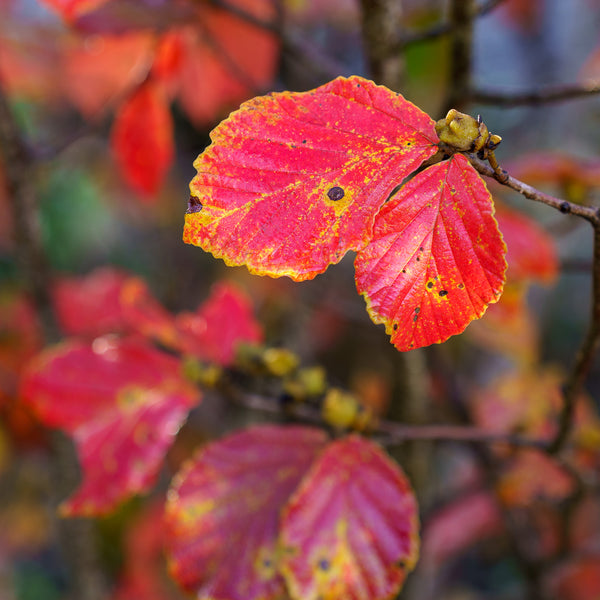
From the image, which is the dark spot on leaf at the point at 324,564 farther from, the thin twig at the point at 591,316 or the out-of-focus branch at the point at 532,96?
the out-of-focus branch at the point at 532,96

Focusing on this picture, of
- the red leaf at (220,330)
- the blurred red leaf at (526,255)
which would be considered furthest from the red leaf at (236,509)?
the blurred red leaf at (526,255)

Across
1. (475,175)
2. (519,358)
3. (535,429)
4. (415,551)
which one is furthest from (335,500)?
(519,358)

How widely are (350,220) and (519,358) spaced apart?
103cm

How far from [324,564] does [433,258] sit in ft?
1.01

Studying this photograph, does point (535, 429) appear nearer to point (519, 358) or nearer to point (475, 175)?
point (519, 358)

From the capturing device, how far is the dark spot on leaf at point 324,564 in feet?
1.56

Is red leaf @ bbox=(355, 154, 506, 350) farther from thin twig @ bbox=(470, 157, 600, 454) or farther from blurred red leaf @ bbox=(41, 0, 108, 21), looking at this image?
blurred red leaf @ bbox=(41, 0, 108, 21)

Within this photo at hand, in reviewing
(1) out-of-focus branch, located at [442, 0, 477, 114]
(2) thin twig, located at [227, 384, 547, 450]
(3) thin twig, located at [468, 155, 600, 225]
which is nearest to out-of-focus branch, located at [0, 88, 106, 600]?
(2) thin twig, located at [227, 384, 547, 450]

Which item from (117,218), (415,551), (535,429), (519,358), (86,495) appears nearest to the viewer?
(415,551)

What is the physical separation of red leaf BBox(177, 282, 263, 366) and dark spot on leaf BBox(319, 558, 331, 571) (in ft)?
0.90

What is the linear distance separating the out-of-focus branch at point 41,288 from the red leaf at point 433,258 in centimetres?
64

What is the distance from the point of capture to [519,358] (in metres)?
1.21

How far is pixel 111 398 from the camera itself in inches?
26.0

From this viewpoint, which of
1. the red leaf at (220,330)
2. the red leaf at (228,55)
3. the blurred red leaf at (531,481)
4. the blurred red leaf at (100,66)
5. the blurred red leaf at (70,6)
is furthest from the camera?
the blurred red leaf at (100,66)
